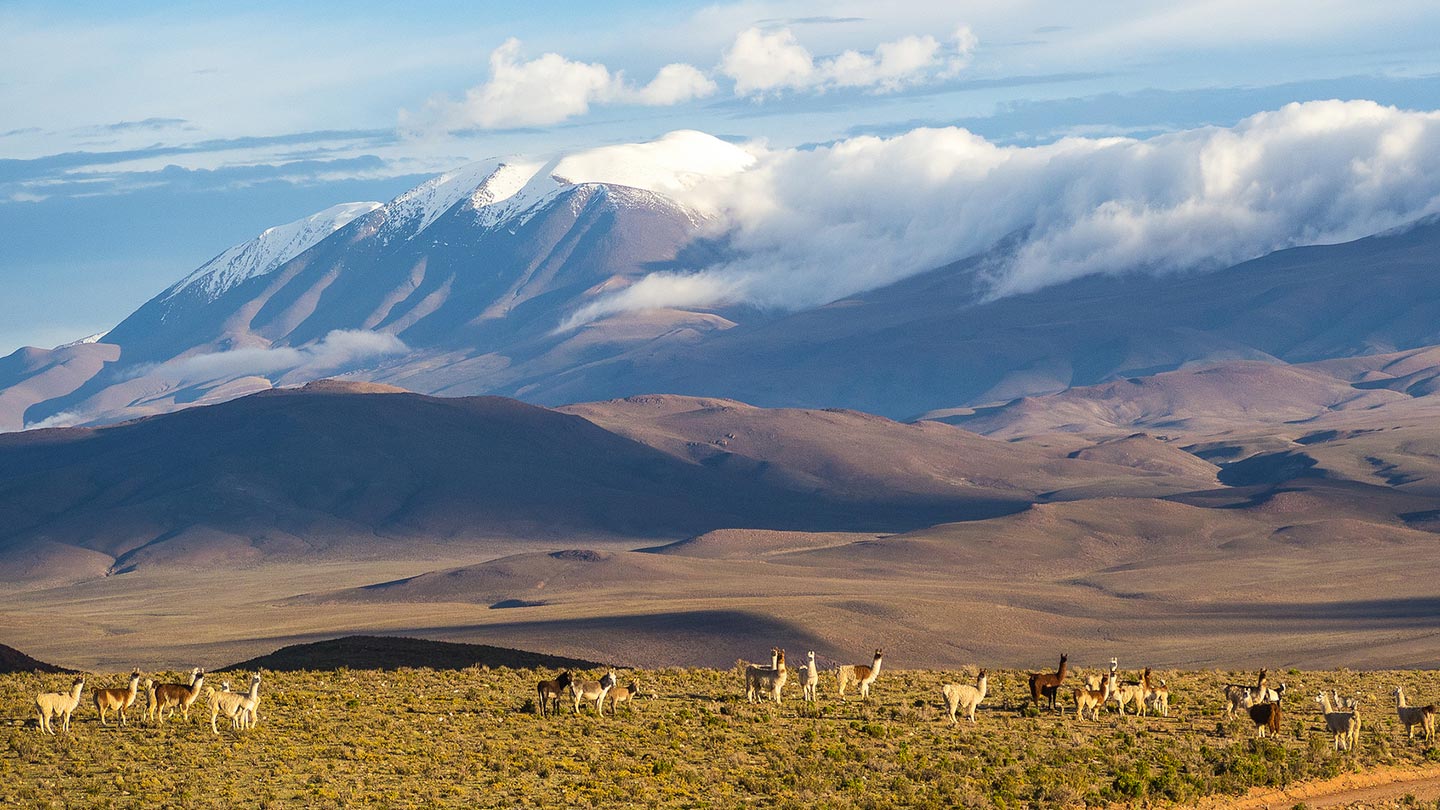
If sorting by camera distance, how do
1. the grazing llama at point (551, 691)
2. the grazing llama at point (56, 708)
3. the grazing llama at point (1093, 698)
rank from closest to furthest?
1. the grazing llama at point (56, 708)
2. the grazing llama at point (551, 691)
3. the grazing llama at point (1093, 698)

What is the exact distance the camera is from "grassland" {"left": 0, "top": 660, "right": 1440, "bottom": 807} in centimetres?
→ 2655

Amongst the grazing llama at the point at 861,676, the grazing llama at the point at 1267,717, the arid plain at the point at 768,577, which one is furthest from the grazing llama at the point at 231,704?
the arid plain at the point at 768,577

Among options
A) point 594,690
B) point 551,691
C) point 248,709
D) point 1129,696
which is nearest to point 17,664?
point 248,709

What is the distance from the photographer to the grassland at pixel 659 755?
26.5 meters

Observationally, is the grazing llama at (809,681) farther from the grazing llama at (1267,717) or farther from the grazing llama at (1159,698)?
the grazing llama at (1267,717)

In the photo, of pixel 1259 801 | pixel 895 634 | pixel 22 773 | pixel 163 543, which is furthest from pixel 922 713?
pixel 163 543

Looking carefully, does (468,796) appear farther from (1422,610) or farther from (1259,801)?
(1422,610)

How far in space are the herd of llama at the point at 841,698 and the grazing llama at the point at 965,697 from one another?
0.06ft

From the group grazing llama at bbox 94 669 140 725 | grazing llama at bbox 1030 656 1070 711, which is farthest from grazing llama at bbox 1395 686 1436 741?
grazing llama at bbox 94 669 140 725

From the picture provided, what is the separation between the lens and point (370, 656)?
1829 inches

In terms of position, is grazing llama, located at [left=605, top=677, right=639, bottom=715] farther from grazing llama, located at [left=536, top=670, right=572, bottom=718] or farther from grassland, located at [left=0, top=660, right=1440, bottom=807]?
grazing llama, located at [left=536, top=670, right=572, bottom=718]

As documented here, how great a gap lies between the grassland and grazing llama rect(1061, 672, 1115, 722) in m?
0.32

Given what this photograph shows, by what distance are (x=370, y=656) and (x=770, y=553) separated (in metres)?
112

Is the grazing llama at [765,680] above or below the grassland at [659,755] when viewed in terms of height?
above
